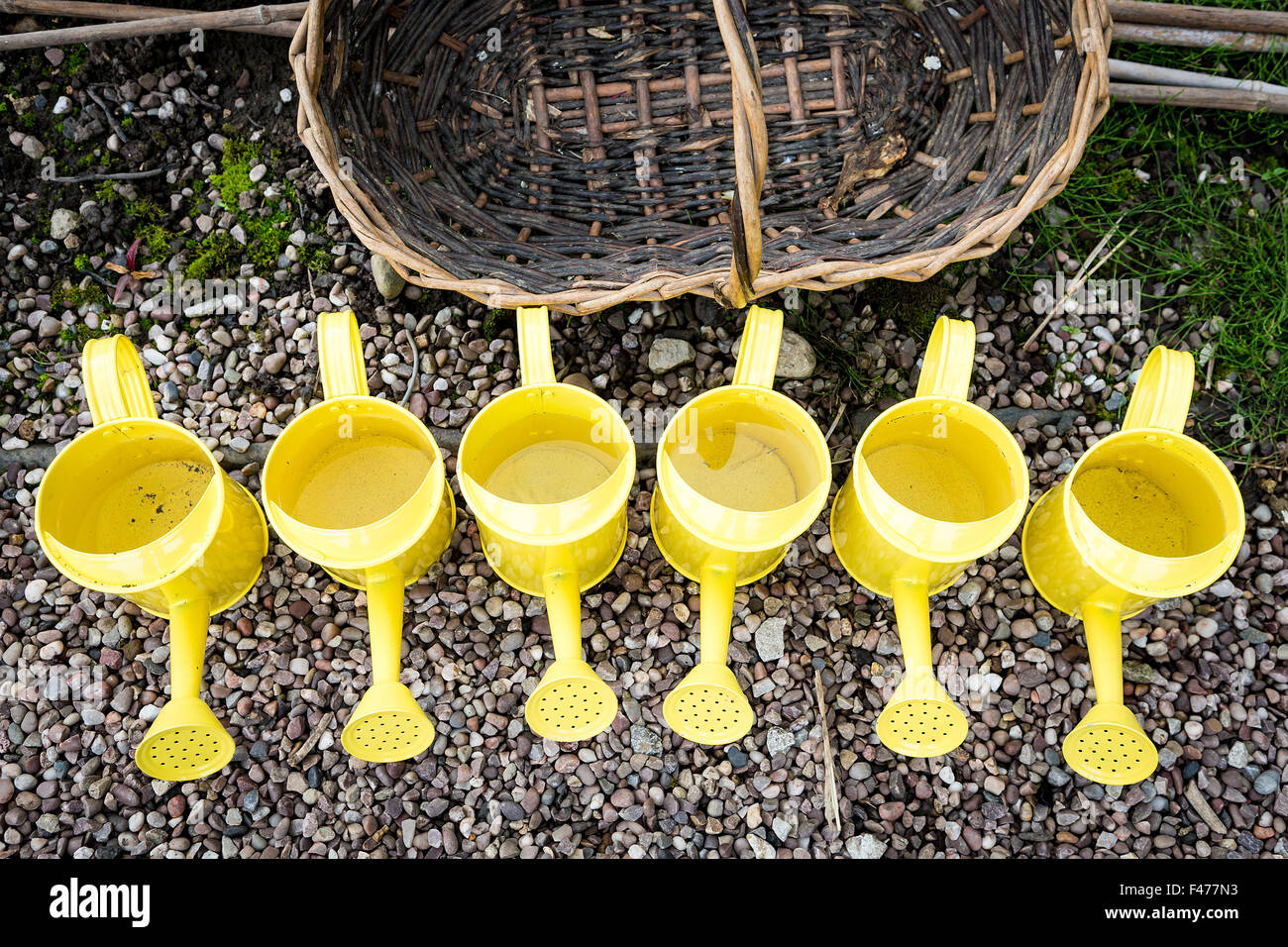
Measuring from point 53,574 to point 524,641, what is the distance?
706 mm

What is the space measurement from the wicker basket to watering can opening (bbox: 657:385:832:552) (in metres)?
0.15

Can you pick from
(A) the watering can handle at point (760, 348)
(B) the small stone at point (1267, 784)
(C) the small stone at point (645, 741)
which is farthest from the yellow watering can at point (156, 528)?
(B) the small stone at point (1267, 784)

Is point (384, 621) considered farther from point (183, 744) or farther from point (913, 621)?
point (913, 621)

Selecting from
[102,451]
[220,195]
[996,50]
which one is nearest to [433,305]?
[220,195]

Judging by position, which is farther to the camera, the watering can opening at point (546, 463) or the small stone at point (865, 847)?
the small stone at point (865, 847)

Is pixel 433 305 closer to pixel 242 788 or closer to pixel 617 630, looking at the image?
pixel 617 630

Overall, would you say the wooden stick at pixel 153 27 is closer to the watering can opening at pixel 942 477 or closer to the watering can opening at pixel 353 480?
the watering can opening at pixel 353 480

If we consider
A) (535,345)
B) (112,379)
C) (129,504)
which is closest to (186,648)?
(129,504)

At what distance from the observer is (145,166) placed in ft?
4.90

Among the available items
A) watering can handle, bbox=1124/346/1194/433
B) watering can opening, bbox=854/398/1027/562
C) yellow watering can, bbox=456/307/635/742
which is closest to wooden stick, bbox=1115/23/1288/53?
watering can handle, bbox=1124/346/1194/433

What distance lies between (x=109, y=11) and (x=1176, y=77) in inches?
67.0

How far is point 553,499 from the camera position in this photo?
1257 millimetres

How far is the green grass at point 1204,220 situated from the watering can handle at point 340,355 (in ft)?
3.37

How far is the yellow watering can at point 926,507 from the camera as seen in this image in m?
1.08
